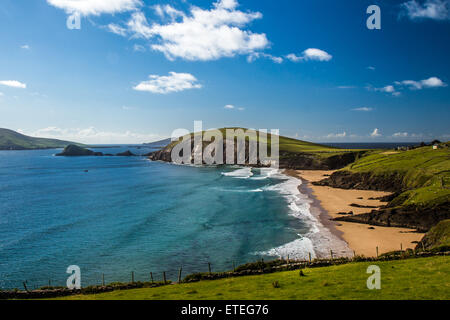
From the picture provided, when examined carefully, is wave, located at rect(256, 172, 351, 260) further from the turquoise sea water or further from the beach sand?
the beach sand

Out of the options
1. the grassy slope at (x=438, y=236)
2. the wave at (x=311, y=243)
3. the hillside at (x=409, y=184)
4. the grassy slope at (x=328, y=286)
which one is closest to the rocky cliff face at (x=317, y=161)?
the hillside at (x=409, y=184)

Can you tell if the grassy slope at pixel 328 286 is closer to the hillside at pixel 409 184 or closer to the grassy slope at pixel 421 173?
the hillside at pixel 409 184

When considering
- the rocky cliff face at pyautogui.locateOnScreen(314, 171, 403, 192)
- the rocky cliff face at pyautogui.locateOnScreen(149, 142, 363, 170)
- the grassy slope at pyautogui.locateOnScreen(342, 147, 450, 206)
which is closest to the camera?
the grassy slope at pyautogui.locateOnScreen(342, 147, 450, 206)

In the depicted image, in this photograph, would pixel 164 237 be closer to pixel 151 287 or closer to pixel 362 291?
pixel 151 287

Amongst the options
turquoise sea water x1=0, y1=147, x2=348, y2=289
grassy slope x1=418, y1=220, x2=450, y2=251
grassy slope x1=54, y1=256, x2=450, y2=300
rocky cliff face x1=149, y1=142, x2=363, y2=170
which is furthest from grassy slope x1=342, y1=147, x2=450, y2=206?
rocky cliff face x1=149, y1=142, x2=363, y2=170

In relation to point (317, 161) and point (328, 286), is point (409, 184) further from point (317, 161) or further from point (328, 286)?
point (317, 161)
